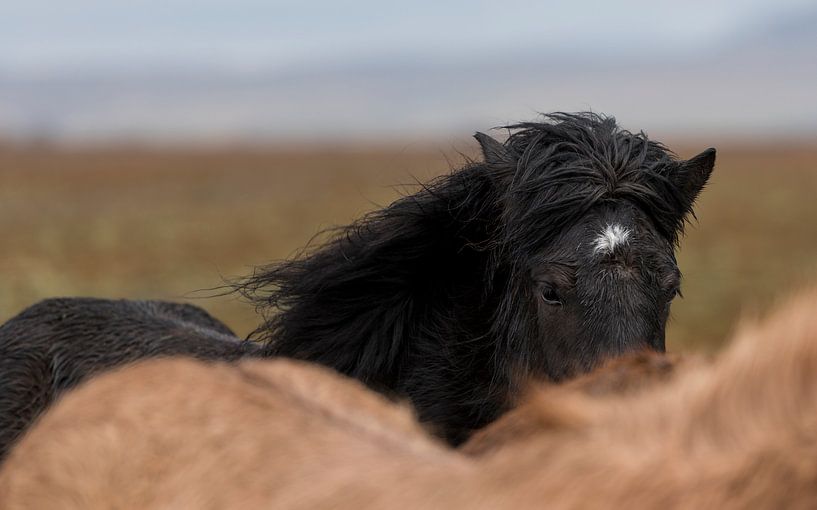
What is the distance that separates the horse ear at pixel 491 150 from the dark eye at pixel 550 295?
72 cm

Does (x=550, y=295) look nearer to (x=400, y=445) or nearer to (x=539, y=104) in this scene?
(x=400, y=445)

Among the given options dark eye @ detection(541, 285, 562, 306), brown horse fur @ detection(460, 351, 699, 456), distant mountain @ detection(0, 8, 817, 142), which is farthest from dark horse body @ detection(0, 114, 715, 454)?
distant mountain @ detection(0, 8, 817, 142)

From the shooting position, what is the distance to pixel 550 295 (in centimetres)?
418

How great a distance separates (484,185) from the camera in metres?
4.70

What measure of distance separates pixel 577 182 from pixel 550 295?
0.49 m

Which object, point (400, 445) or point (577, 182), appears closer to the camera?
point (400, 445)

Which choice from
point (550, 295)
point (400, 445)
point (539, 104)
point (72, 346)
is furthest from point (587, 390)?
point (539, 104)

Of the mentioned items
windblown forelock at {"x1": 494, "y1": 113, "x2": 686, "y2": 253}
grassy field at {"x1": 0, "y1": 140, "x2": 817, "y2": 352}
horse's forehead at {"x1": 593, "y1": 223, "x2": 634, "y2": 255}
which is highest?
windblown forelock at {"x1": 494, "y1": 113, "x2": 686, "y2": 253}

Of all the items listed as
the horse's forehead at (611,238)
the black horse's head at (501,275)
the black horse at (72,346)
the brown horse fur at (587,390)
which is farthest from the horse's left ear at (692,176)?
the brown horse fur at (587,390)

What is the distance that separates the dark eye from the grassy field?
72 centimetres

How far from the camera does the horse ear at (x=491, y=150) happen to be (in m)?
4.69

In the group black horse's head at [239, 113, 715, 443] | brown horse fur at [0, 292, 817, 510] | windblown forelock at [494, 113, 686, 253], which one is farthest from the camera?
windblown forelock at [494, 113, 686, 253]

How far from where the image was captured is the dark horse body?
4094 millimetres

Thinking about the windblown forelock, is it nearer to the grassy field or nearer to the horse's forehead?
the horse's forehead
